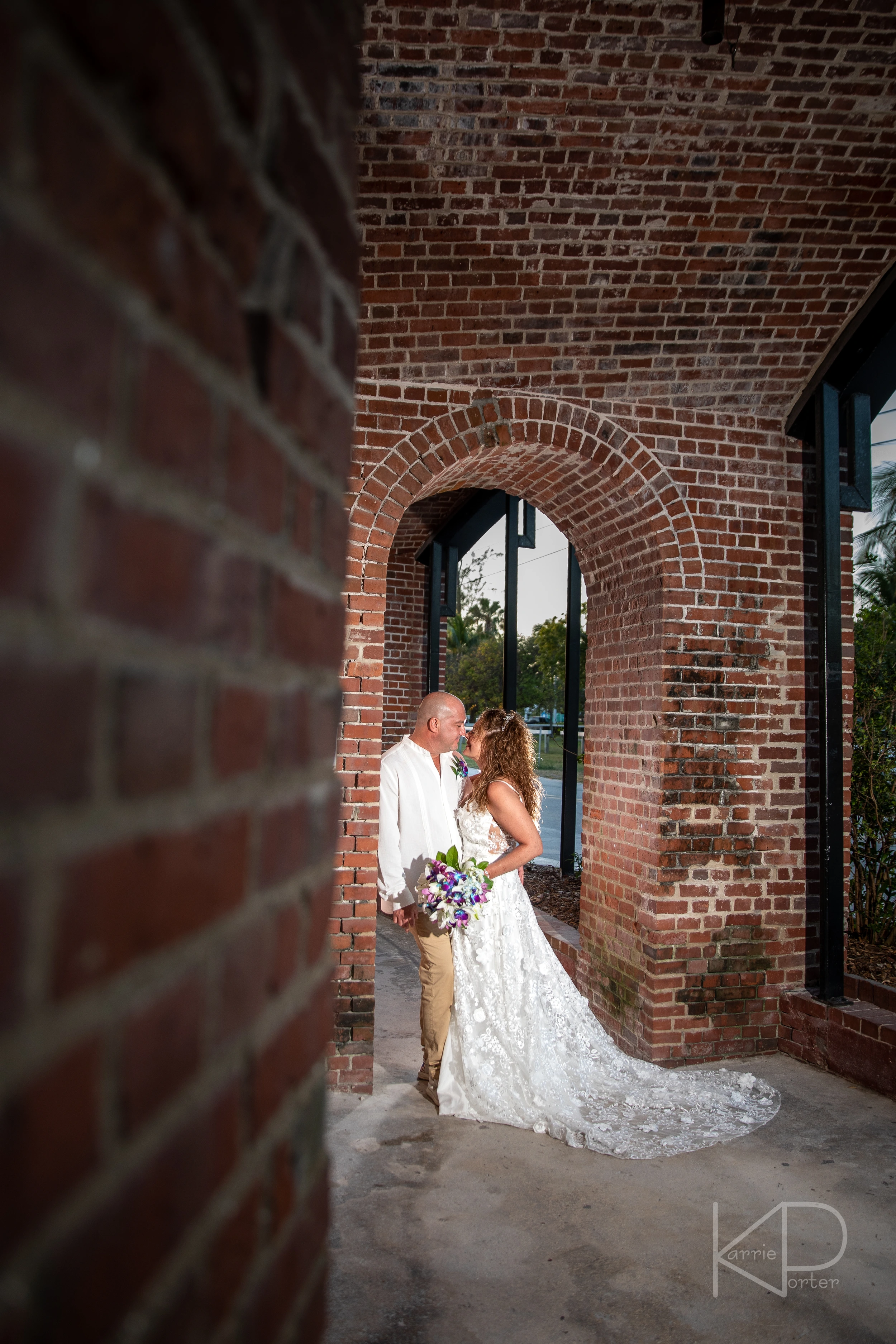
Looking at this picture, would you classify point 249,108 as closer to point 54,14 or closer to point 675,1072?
point 54,14

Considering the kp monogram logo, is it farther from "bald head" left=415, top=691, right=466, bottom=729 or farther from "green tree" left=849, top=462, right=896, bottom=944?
"green tree" left=849, top=462, right=896, bottom=944

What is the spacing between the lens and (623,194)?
461 centimetres

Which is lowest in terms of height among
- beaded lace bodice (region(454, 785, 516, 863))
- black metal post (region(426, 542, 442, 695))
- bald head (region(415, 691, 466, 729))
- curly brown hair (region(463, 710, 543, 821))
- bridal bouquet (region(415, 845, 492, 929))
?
bridal bouquet (region(415, 845, 492, 929))

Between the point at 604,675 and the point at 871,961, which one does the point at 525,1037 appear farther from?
the point at 871,961

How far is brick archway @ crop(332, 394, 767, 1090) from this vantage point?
16.1 ft

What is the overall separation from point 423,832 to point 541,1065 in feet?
4.38

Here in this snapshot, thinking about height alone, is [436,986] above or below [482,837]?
below

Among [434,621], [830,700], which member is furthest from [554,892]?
[830,700]

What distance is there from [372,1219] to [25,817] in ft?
12.1

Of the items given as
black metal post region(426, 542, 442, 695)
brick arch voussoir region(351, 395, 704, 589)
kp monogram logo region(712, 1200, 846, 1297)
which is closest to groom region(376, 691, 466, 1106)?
brick arch voussoir region(351, 395, 704, 589)

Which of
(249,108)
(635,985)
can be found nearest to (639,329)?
(635,985)

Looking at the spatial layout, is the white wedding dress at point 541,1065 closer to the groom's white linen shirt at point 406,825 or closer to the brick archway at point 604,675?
the groom's white linen shirt at point 406,825

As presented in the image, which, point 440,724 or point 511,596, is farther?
point 511,596

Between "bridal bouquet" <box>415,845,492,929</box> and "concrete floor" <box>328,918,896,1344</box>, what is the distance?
3.28 ft
